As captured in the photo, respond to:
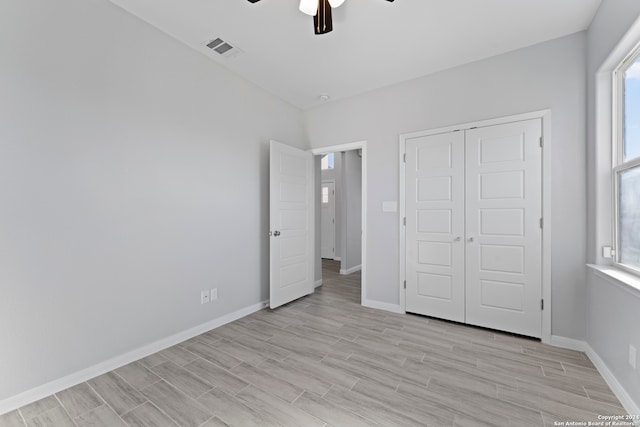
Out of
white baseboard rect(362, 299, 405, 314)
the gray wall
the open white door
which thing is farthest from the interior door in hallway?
the gray wall

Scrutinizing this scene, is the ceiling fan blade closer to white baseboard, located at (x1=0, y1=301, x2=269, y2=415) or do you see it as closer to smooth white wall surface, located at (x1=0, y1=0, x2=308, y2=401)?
smooth white wall surface, located at (x1=0, y1=0, x2=308, y2=401)

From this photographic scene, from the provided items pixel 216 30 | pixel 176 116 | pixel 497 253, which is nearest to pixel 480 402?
pixel 497 253

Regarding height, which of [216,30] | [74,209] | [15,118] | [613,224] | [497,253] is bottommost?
[497,253]

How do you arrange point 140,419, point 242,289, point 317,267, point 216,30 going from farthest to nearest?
point 317,267 < point 242,289 < point 216,30 < point 140,419

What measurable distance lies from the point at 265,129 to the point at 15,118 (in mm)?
2211

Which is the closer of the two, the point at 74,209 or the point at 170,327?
the point at 74,209

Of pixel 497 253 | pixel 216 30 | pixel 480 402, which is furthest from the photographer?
pixel 497 253

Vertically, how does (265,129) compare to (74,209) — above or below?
above

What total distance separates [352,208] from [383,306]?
104 inches

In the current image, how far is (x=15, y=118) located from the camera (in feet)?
5.44

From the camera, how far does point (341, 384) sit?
1883 mm

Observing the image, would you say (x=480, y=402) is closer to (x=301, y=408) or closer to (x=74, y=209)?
(x=301, y=408)

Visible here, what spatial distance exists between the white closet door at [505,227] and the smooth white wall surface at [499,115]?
0.14m

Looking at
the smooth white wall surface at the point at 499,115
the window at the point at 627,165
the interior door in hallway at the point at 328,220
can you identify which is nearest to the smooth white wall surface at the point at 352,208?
the interior door in hallway at the point at 328,220
